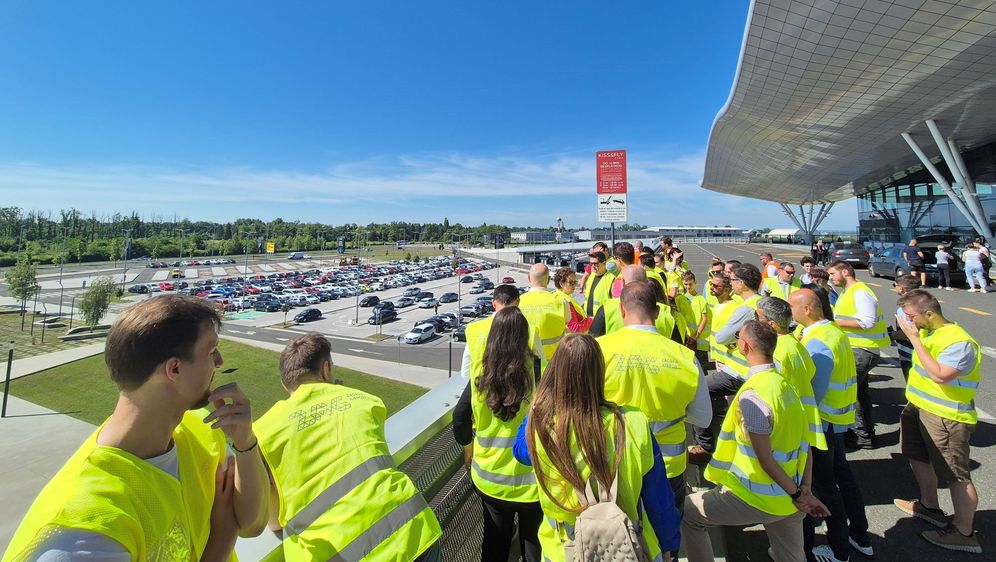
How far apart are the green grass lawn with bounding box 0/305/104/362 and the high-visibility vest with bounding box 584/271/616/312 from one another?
4994cm

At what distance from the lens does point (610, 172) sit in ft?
27.0

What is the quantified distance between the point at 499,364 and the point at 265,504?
1279mm

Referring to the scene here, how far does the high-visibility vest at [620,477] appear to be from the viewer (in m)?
1.55

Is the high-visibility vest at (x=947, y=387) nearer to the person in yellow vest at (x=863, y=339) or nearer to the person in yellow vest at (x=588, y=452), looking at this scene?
the person in yellow vest at (x=863, y=339)

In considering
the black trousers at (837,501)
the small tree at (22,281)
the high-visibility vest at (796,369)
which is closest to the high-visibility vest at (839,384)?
the black trousers at (837,501)

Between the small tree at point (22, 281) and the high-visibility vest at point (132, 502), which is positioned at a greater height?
the high-visibility vest at point (132, 502)

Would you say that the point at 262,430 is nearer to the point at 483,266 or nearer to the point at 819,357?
the point at 819,357

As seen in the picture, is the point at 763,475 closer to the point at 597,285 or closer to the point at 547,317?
the point at 547,317

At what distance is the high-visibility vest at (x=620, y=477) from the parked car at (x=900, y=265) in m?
18.4

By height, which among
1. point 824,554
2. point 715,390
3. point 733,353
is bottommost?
point 824,554

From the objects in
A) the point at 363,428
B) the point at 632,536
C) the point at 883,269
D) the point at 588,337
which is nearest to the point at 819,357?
the point at 588,337

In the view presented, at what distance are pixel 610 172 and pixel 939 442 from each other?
6258 millimetres

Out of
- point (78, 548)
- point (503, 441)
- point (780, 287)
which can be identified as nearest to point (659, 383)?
point (503, 441)

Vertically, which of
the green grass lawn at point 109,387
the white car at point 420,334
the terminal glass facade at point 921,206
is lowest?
the green grass lawn at point 109,387
